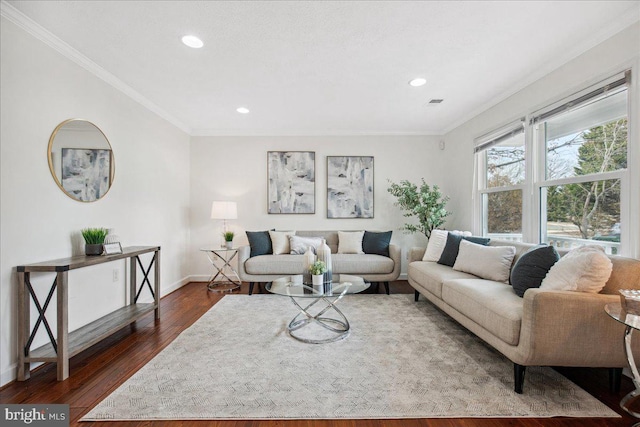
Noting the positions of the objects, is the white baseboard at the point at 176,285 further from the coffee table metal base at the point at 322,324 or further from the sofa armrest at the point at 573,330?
the sofa armrest at the point at 573,330

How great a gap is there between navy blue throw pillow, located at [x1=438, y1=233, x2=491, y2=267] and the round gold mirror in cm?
374

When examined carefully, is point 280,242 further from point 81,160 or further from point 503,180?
point 503,180

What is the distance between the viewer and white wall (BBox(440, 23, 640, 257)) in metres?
2.06

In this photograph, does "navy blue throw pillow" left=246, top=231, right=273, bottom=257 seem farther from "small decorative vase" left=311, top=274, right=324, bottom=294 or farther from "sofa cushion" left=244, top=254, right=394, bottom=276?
"small decorative vase" left=311, top=274, right=324, bottom=294

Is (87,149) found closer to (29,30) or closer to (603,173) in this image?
(29,30)

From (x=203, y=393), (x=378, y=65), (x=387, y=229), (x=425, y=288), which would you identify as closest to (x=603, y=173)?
(x=425, y=288)

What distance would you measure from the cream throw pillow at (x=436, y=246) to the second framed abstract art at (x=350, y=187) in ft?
4.40

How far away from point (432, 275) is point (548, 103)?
1.99 meters

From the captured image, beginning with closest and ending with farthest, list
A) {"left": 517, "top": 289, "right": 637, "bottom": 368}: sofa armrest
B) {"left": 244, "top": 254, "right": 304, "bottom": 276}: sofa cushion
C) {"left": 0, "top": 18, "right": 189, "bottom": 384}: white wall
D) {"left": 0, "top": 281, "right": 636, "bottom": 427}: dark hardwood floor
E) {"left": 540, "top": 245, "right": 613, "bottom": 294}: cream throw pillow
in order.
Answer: {"left": 0, "top": 281, "right": 636, "bottom": 427}: dark hardwood floor < {"left": 517, "top": 289, "right": 637, "bottom": 368}: sofa armrest < {"left": 540, "top": 245, "right": 613, "bottom": 294}: cream throw pillow < {"left": 0, "top": 18, "right": 189, "bottom": 384}: white wall < {"left": 244, "top": 254, "right": 304, "bottom": 276}: sofa cushion

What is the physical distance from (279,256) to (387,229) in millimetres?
1929

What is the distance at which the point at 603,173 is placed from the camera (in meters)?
2.31

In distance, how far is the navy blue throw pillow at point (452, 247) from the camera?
11.0 feet

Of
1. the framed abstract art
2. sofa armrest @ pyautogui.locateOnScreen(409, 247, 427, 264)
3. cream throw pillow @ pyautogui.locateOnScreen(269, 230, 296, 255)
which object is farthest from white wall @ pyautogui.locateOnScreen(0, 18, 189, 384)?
sofa armrest @ pyautogui.locateOnScreen(409, 247, 427, 264)

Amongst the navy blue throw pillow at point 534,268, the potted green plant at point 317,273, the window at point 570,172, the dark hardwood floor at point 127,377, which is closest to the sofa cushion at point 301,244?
the potted green plant at point 317,273
